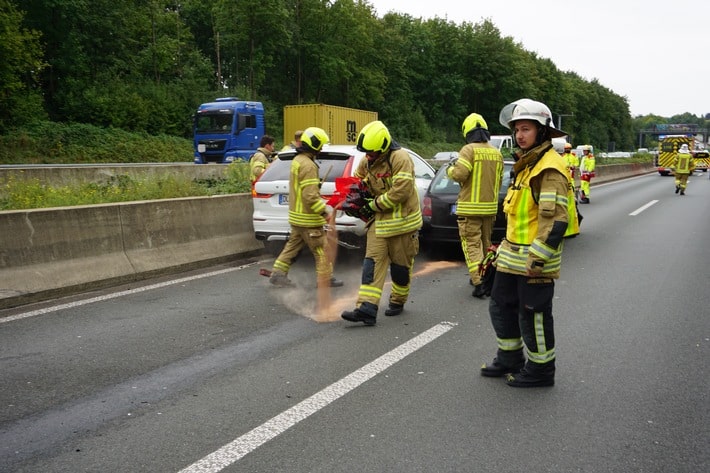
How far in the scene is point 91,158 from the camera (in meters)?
29.5

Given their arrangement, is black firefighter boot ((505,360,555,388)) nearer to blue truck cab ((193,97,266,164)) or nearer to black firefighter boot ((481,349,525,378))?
black firefighter boot ((481,349,525,378))

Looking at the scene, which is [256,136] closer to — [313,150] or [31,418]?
[313,150]

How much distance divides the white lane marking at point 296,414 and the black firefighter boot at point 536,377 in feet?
3.11

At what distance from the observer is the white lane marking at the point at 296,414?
3.44 metres

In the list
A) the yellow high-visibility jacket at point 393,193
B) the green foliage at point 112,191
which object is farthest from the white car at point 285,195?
the yellow high-visibility jacket at point 393,193

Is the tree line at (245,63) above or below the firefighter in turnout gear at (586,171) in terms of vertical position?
above

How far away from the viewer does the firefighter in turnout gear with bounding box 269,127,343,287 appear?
7223mm

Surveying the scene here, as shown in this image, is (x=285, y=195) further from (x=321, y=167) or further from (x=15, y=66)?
(x=15, y=66)

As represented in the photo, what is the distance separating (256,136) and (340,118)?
7.19 metres

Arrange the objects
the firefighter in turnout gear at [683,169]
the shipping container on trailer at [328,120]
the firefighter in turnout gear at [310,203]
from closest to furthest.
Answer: the firefighter in turnout gear at [310,203] → the firefighter in turnout gear at [683,169] → the shipping container on trailer at [328,120]

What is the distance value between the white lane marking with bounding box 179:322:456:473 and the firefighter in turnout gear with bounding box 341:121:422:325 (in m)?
0.74

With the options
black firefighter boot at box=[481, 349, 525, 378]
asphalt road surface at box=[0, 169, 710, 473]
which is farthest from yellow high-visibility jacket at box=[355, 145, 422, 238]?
black firefighter boot at box=[481, 349, 525, 378]

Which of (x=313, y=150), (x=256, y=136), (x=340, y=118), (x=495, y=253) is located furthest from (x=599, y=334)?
(x=340, y=118)

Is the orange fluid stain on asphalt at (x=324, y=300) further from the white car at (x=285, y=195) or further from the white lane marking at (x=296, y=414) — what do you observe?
the white lane marking at (x=296, y=414)
